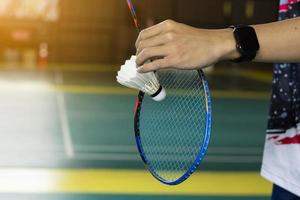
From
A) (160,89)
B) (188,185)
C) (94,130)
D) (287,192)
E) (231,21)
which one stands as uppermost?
(160,89)

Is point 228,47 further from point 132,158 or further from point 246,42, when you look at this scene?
point 132,158

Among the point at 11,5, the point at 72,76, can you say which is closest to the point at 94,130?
the point at 72,76

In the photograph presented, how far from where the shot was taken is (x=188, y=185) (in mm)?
5504

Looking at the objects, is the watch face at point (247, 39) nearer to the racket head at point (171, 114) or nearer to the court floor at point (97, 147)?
the racket head at point (171, 114)

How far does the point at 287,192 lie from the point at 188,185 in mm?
3610

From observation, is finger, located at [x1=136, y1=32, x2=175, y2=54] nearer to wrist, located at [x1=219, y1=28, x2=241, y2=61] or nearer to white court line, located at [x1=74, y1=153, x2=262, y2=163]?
wrist, located at [x1=219, y1=28, x2=241, y2=61]

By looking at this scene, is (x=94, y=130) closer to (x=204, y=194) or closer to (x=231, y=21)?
(x=204, y=194)

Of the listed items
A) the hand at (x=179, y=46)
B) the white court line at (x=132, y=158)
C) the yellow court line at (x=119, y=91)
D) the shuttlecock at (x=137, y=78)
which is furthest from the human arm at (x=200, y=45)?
the yellow court line at (x=119, y=91)

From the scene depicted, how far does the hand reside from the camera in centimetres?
123

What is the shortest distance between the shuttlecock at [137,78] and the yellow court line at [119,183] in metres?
3.66

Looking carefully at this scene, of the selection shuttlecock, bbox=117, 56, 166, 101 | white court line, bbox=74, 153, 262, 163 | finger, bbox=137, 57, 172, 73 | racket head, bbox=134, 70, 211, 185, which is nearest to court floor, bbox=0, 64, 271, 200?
white court line, bbox=74, 153, 262, 163

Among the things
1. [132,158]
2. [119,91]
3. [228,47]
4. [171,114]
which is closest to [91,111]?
[119,91]

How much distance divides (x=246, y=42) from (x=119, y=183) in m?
4.33

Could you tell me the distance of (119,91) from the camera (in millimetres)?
12469
